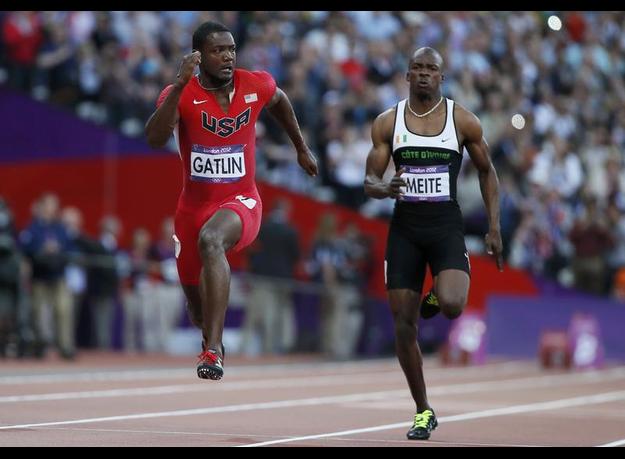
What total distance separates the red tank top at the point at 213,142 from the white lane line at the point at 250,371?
20.5 feet

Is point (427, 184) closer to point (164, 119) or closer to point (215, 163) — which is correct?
point (215, 163)

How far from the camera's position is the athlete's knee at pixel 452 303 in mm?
9922

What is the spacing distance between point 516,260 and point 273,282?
4.52 meters

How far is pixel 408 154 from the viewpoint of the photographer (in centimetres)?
1027

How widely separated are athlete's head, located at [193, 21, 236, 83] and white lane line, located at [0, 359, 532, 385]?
6.69m

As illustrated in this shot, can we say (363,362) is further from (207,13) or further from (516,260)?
(207,13)

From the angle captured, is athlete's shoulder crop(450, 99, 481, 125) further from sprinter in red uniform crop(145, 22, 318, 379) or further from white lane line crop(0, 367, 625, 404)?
white lane line crop(0, 367, 625, 404)

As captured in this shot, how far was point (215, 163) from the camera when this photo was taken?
9.85m

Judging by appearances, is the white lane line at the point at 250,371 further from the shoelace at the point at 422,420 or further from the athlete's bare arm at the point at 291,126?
the shoelace at the point at 422,420

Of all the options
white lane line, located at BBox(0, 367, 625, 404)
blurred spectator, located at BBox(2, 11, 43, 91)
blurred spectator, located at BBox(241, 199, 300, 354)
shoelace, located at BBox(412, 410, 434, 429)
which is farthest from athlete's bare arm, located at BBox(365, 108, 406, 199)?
blurred spectator, located at BBox(2, 11, 43, 91)

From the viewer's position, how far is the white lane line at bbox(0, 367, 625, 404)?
1415 cm

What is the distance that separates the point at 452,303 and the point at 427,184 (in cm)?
86

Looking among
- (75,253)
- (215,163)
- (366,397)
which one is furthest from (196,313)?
(75,253)
